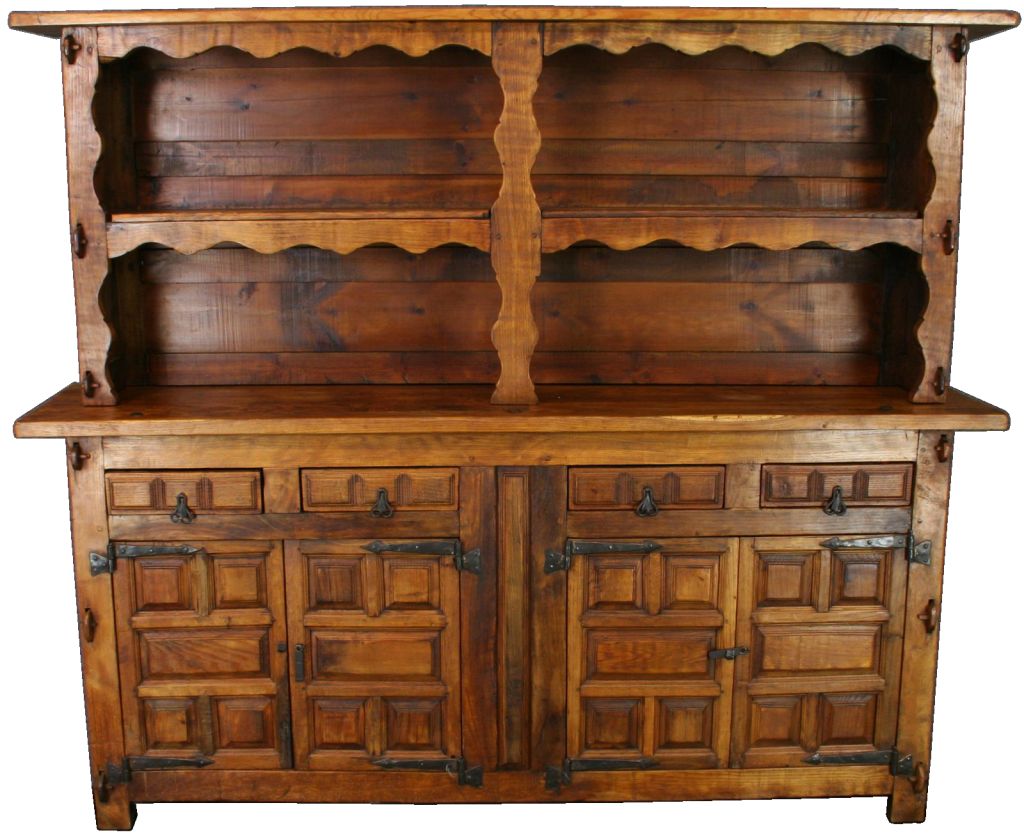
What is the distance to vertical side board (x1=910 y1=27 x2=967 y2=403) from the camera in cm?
Answer: 318

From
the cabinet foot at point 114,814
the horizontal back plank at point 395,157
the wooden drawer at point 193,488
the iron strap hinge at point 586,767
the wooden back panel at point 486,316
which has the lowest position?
the cabinet foot at point 114,814

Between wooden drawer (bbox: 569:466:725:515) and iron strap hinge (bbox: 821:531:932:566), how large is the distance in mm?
387

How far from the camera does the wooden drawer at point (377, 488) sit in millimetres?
3205

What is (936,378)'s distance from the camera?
3326 millimetres

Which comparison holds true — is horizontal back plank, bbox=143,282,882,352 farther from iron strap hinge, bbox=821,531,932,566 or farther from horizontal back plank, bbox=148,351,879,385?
iron strap hinge, bbox=821,531,932,566

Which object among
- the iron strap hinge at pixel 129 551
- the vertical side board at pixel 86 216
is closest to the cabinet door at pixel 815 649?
the iron strap hinge at pixel 129 551

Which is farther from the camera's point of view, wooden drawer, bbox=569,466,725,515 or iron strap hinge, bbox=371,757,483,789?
iron strap hinge, bbox=371,757,483,789

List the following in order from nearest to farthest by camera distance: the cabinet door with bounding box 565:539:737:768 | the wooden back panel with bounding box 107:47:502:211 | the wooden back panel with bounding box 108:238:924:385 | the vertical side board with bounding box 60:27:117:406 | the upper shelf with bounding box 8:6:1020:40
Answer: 1. the upper shelf with bounding box 8:6:1020:40
2. the vertical side board with bounding box 60:27:117:406
3. the cabinet door with bounding box 565:539:737:768
4. the wooden back panel with bounding box 107:47:502:211
5. the wooden back panel with bounding box 108:238:924:385

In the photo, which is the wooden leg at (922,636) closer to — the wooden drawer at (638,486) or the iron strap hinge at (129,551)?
the wooden drawer at (638,486)

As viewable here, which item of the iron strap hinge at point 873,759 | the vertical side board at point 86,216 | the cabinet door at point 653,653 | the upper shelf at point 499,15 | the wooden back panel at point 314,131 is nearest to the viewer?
the upper shelf at point 499,15

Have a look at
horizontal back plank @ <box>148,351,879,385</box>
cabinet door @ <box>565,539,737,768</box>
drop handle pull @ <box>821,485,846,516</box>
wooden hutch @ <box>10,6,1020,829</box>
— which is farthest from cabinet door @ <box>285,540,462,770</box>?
drop handle pull @ <box>821,485,846,516</box>

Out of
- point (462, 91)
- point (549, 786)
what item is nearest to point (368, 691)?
point (549, 786)

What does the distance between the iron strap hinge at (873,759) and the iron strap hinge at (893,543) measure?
2.06 ft

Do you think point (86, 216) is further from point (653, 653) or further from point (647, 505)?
point (653, 653)
